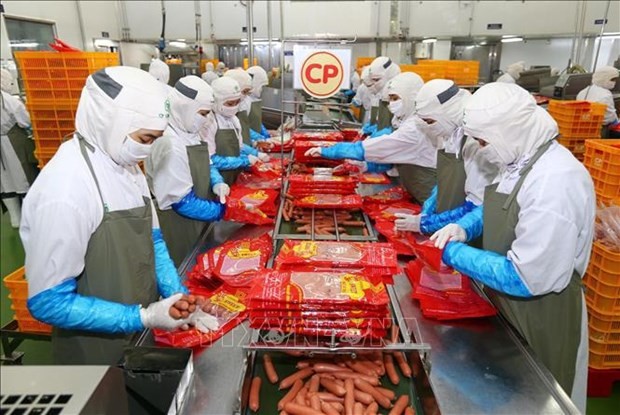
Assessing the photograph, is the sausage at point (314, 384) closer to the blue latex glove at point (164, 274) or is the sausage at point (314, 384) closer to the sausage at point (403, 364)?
the sausage at point (403, 364)

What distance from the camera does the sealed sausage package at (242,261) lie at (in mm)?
1794

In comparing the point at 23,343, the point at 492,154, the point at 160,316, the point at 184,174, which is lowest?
the point at 23,343

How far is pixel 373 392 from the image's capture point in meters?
1.34

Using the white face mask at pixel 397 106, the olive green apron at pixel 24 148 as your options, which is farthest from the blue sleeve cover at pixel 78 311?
the olive green apron at pixel 24 148

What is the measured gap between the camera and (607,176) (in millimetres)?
2617

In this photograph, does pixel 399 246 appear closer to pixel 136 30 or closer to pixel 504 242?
pixel 504 242

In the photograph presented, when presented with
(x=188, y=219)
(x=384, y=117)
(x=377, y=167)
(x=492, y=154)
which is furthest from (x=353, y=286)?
(x=384, y=117)

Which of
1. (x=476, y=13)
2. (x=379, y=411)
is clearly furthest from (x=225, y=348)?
(x=476, y=13)

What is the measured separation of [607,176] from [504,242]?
1.49 metres

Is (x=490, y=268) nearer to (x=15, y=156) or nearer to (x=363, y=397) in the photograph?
(x=363, y=397)

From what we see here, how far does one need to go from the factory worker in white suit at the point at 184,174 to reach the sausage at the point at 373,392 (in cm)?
139

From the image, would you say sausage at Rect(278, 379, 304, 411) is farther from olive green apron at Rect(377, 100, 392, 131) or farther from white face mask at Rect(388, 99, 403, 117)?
olive green apron at Rect(377, 100, 392, 131)

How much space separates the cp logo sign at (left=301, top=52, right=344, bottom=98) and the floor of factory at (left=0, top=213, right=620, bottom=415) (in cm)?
240

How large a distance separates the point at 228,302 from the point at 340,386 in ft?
1.84
